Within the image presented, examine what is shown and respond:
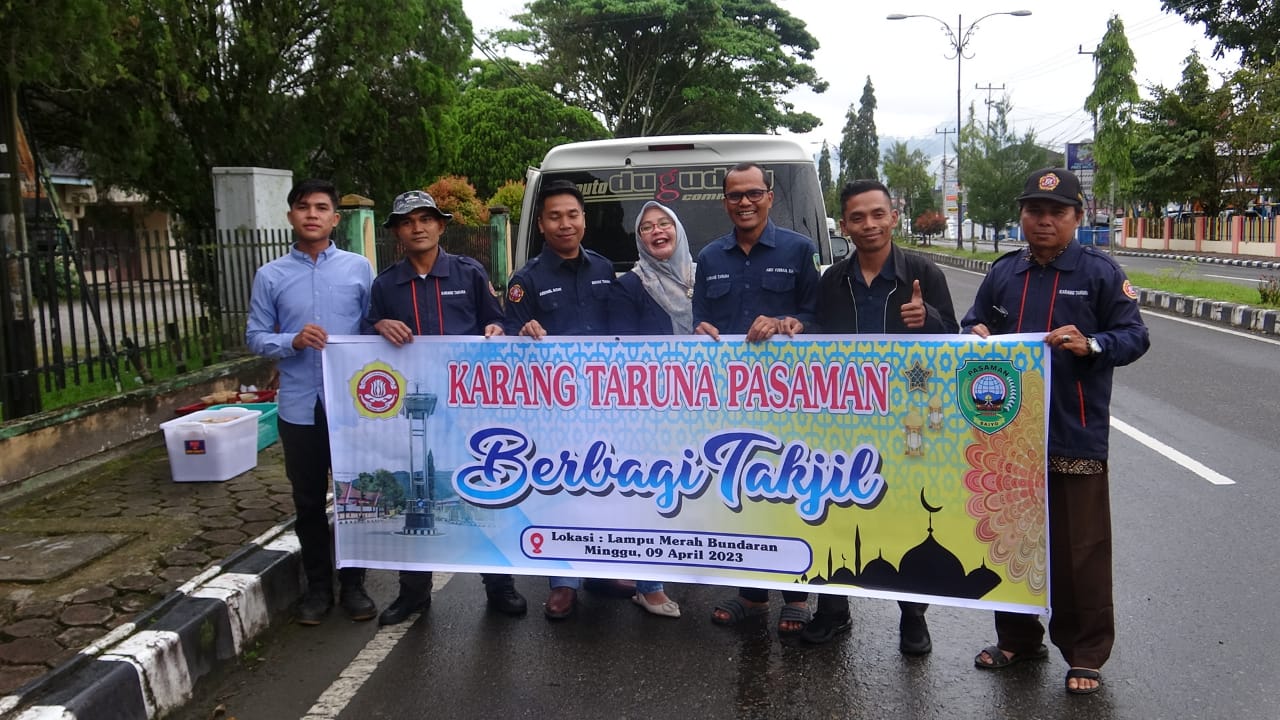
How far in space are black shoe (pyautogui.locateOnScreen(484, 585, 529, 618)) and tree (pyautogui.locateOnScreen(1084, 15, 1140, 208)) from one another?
72.5 feet

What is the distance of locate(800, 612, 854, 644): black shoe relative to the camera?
381 centimetres

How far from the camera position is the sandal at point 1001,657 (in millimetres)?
3568

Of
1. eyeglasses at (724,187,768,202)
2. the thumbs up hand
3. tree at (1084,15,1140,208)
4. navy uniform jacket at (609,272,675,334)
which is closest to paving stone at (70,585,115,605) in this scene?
navy uniform jacket at (609,272,675,334)

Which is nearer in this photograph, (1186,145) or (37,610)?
(37,610)

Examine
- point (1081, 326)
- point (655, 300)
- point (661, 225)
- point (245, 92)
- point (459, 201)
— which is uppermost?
point (245, 92)

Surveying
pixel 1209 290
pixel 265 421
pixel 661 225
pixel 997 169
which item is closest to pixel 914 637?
pixel 661 225

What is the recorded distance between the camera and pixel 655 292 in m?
4.15

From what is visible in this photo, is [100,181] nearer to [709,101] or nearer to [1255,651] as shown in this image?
[1255,651]

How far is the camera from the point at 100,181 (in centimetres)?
1054

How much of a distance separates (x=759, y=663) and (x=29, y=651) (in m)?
2.67

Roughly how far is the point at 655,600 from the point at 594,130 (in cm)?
2811

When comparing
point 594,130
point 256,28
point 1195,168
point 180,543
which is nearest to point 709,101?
point 594,130

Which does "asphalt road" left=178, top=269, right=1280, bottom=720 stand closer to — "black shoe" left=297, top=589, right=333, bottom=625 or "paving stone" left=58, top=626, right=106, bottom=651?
"black shoe" left=297, top=589, right=333, bottom=625

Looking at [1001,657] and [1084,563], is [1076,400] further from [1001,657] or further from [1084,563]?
[1001,657]
